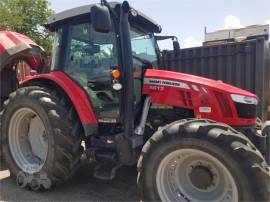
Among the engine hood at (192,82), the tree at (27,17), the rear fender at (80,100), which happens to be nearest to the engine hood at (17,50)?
the rear fender at (80,100)

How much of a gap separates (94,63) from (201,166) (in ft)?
5.98

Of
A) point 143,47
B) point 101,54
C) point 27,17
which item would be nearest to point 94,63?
point 101,54

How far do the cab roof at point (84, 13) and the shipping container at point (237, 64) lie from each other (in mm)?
1482

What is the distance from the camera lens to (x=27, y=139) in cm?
449

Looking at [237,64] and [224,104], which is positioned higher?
[237,64]

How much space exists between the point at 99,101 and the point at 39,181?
4.02ft

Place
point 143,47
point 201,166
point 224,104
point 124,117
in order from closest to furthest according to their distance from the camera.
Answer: point 201,166 → point 224,104 → point 124,117 → point 143,47

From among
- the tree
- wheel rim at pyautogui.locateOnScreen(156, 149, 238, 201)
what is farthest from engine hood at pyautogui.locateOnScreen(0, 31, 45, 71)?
the tree

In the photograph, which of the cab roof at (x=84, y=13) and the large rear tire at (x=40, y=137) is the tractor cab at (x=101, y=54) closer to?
the cab roof at (x=84, y=13)

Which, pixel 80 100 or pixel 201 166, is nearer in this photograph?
pixel 201 166

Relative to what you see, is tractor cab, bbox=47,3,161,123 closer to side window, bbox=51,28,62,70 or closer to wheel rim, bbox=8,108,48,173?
side window, bbox=51,28,62,70

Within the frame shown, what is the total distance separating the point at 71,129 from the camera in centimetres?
390

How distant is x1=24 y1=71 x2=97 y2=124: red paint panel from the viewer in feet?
12.9

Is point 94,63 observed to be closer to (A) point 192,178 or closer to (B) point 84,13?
(B) point 84,13
